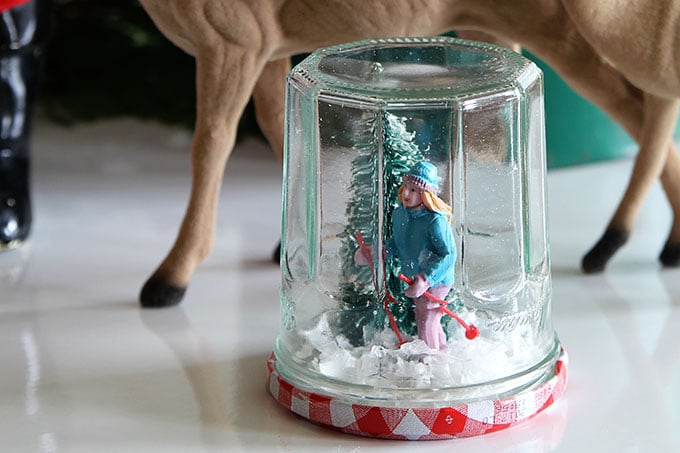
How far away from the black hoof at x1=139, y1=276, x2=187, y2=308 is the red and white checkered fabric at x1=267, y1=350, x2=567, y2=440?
27 cm

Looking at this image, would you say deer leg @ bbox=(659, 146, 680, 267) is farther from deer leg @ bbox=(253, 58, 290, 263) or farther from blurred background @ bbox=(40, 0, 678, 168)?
blurred background @ bbox=(40, 0, 678, 168)

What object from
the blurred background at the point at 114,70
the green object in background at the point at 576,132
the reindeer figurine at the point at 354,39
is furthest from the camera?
the blurred background at the point at 114,70

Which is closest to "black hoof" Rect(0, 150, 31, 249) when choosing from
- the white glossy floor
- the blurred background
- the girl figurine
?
the white glossy floor

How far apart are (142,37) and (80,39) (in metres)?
0.11

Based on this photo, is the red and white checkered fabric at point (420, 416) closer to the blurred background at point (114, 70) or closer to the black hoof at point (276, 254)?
the black hoof at point (276, 254)

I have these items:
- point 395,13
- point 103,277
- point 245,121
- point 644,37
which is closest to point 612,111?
point 644,37

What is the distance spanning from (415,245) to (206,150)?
29 cm

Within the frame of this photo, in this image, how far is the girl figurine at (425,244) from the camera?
30.0 inches

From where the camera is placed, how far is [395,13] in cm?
96

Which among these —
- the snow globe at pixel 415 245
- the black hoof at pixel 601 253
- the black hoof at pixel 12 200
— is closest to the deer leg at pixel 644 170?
the black hoof at pixel 601 253

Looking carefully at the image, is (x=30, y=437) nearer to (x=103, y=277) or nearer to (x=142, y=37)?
(x=103, y=277)

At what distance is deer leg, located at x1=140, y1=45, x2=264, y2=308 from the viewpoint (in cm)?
96

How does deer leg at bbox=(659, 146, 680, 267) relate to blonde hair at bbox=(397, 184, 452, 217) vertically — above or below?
below

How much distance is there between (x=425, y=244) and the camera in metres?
0.77
